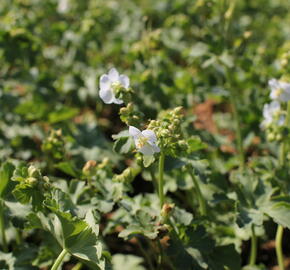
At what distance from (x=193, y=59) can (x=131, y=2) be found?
8.85ft

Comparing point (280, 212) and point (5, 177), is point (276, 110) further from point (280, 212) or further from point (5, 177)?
point (5, 177)

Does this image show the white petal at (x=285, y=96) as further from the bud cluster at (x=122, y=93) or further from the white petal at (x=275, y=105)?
the bud cluster at (x=122, y=93)

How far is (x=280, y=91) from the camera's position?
9.78ft

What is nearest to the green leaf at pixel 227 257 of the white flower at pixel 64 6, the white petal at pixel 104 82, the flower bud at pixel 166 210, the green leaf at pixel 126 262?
the flower bud at pixel 166 210

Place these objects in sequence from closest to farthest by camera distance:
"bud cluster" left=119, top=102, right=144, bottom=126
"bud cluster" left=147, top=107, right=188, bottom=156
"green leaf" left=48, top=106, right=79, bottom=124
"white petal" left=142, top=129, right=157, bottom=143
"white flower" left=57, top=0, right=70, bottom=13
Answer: "white petal" left=142, top=129, right=157, bottom=143
"bud cluster" left=147, top=107, right=188, bottom=156
"bud cluster" left=119, top=102, right=144, bottom=126
"green leaf" left=48, top=106, right=79, bottom=124
"white flower" left=57, top=0, right=70, bottom=13

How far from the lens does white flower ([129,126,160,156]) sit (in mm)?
2092

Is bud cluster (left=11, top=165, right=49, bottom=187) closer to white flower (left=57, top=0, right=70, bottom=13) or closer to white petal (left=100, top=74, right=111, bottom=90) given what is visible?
white petal (left=100, top=74, right=111, bottom=90)

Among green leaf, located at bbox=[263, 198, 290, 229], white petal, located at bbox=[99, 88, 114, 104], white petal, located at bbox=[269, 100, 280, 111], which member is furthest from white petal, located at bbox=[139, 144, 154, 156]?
white petal, located at bbox=[269, 100, 280, 111]

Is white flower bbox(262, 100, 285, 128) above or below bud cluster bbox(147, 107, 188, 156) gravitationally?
below

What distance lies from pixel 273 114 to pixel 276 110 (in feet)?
0.11

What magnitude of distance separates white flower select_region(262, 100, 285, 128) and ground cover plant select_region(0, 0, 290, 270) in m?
0.01

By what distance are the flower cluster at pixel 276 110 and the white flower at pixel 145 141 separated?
44.5 inches

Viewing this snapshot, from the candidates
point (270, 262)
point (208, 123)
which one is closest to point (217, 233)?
point (270, 262)

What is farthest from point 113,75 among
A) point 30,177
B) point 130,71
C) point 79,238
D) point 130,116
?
point 130,71
